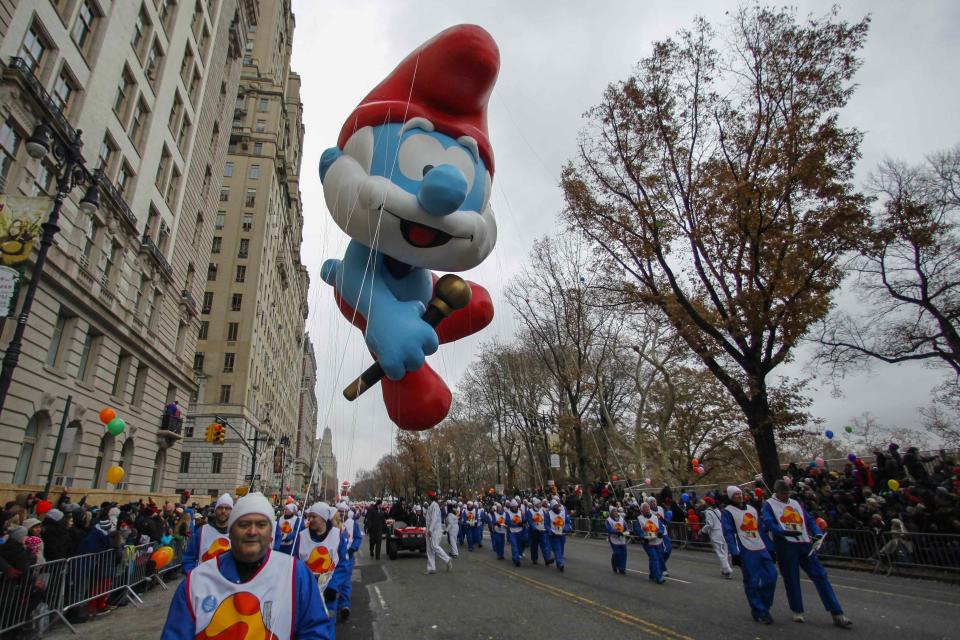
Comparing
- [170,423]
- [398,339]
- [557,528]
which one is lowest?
[557,528]

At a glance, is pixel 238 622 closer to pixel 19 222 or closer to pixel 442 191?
pixel 442 191

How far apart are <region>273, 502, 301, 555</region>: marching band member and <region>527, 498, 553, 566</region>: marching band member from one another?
5888 mm

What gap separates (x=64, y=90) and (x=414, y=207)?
18.0 meters

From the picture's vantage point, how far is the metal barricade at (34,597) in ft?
21.7

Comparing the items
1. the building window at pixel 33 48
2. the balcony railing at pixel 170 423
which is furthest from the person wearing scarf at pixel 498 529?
the building window at pixel 33 48

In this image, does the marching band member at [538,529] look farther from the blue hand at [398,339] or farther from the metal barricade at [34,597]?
the blue hand at [398,339]

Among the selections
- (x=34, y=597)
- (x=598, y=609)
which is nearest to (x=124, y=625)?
(x=34, y=597)

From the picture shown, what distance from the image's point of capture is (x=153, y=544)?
463 inches

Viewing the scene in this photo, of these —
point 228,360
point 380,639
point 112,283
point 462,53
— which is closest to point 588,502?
point 380,639

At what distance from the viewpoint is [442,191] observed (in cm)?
464

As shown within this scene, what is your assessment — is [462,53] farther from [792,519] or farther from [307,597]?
[792,519]

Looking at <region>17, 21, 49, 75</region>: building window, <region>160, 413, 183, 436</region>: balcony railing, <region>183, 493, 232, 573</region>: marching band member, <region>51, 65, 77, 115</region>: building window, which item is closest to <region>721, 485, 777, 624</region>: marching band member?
<region>183, 493, 232, 573</region>: marching band member

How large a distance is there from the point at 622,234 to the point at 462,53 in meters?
11.6

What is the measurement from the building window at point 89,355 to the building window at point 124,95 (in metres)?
8.17
